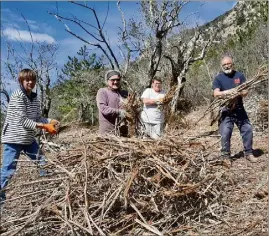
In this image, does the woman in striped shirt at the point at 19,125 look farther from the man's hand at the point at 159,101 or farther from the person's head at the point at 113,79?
the man's hand at the point at 159,101

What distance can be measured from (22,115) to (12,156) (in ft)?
1.19

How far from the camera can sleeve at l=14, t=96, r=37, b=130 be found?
342 cm

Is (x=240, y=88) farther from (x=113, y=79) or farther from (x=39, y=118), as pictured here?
(x=39, y=118)

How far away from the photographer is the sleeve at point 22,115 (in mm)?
3416

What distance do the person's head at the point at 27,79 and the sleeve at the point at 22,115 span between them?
0.13m

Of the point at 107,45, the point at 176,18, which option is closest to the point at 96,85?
the point at 176,18

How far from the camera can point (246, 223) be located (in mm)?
2744

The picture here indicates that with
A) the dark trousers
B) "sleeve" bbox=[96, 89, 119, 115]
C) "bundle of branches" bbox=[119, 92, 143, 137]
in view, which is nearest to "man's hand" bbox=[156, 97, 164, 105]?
"bundle of branches" bbox=[119, 92, 143, 137]

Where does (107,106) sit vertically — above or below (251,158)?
above

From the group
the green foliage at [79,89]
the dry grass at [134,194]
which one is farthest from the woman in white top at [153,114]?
the green foliage at [79,89]

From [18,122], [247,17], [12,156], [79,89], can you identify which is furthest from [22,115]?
[247,17]

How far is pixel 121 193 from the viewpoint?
2797 millimetres

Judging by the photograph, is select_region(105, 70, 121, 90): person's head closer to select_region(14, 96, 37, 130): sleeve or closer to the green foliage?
select_region(14, 96, 37, 130): sleeve

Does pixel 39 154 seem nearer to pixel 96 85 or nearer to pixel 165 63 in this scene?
pixel 96 85
